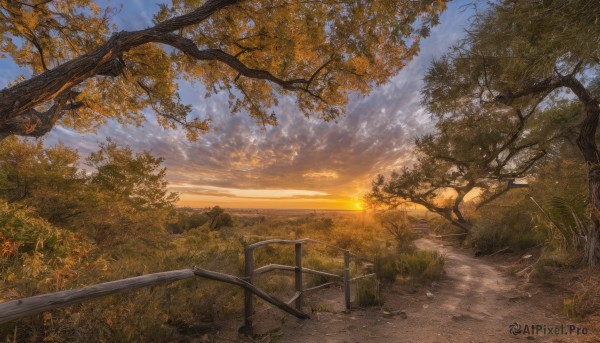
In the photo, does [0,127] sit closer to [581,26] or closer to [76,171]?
[76,171]

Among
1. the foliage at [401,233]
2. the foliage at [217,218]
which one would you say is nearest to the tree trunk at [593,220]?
the foliage at [401,233]

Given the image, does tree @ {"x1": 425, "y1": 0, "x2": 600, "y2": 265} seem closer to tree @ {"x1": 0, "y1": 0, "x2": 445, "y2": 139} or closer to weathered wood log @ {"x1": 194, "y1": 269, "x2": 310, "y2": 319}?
tree @ {"x1": 0, "y1": 0, "x2": 445, "y2": 139}

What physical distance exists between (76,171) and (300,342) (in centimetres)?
954

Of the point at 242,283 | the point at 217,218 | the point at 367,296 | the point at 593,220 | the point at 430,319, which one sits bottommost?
the point at 430,319

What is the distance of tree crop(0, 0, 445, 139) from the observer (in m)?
5.27

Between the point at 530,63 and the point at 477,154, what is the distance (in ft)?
35.8

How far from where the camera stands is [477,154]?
47.5 ft

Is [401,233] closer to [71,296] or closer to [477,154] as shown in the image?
[477,154]

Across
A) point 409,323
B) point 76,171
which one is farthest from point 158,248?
point 409,323

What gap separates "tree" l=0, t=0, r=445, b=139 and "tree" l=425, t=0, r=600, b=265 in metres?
1.43

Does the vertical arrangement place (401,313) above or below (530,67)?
below

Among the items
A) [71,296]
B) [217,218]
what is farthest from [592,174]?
[217,218]

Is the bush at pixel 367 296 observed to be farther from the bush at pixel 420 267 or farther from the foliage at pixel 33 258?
the foliage at pixel 33 258

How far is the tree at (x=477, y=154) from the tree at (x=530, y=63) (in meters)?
1.52
